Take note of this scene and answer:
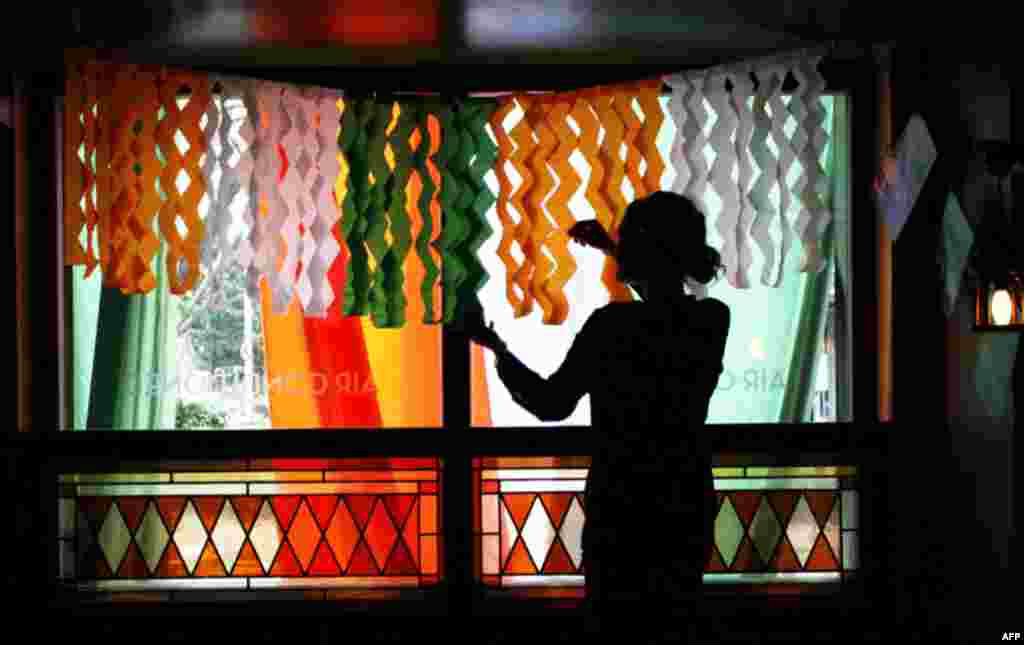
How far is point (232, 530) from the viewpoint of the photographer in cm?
591

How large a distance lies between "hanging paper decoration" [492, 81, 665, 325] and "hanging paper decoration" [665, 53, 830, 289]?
0.17 metres

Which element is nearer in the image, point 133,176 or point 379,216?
point 133,176

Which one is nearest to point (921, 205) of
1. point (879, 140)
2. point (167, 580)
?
point (879, 140)

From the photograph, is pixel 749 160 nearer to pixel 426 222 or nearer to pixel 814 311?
pixel 814 311

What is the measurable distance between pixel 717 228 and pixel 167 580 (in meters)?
3.66

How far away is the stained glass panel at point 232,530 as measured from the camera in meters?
5.90

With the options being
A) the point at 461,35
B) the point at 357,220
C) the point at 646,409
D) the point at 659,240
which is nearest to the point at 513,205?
the point at 357,220

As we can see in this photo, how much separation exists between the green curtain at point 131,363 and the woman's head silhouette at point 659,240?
3.57m

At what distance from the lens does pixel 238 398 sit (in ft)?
19.4

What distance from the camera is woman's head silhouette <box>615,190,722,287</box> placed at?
3.22m

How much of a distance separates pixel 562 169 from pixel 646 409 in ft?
7.82

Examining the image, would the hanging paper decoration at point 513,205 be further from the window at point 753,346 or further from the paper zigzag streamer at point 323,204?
the paper zigzag streamer at point 323,204

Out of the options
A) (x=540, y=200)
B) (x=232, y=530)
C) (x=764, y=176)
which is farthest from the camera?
(x=232, y=530)

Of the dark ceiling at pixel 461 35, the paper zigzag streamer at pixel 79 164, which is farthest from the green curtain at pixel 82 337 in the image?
the dark ceiling at pixel 461 35
